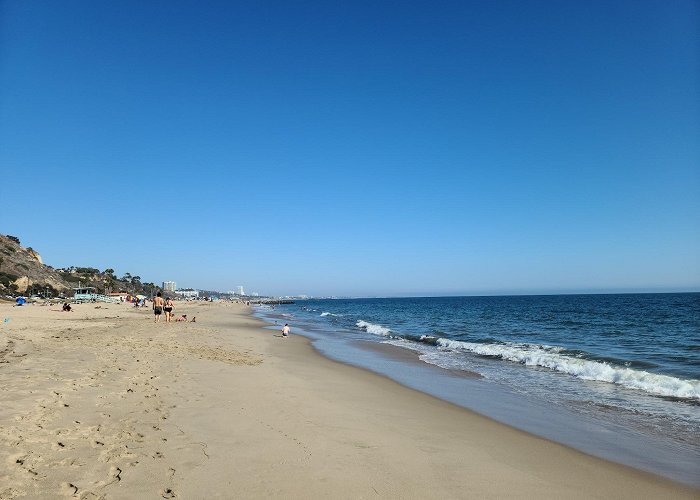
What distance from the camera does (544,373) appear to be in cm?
1450

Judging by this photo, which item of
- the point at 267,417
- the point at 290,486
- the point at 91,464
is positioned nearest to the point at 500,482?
the point at 290,486

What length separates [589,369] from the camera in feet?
47.1

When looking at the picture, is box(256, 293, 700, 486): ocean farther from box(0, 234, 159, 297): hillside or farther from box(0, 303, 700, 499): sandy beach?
box(0, 234, 159, 297): hillside

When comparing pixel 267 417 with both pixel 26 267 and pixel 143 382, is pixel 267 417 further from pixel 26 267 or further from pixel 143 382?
pixel 26 267

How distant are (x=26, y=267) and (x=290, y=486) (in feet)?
282

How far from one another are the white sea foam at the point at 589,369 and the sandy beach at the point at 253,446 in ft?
22.7

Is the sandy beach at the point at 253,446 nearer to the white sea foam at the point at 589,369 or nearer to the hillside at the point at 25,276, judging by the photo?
the white sea foam at the point at 589,369

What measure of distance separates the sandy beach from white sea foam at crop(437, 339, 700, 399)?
693 cm

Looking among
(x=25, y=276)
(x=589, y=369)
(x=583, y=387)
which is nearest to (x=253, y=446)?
(x=583, y=387)

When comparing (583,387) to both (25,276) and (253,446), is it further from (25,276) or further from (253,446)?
(25,276)

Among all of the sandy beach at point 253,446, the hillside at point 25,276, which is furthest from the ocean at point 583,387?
the hillside at point 25,276

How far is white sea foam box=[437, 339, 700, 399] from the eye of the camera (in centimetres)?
1137

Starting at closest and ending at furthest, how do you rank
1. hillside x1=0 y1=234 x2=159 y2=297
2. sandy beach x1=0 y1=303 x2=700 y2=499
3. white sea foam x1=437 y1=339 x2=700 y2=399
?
sandy beach x1=0 y1=303 x2=700 y2=499 → white sea foam x1=437 y1=339 x2=700 y2=399 → hillside x1=0 y1=234 x2=159 y2=297

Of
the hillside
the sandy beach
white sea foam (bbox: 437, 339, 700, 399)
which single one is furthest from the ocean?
the hillside
